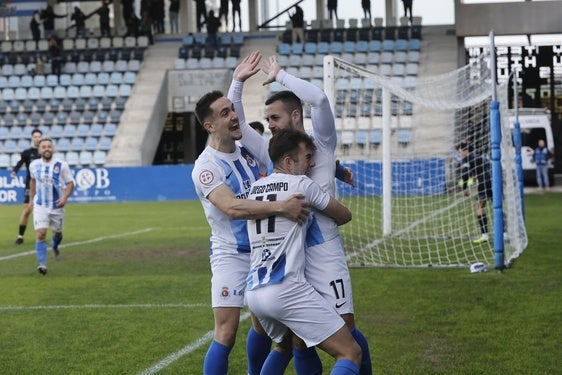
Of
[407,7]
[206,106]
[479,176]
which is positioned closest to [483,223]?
[479,176]

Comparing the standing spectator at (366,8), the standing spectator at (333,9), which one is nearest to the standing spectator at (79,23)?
the standing spectator at (333,9)

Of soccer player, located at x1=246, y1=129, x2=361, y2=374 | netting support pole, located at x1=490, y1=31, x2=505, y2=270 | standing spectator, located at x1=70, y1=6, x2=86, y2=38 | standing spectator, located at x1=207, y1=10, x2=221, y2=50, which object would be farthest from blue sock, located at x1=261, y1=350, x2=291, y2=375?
standing spectator, located at x1=70, y1=6, x2=86, y2=38

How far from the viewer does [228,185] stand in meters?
5.87

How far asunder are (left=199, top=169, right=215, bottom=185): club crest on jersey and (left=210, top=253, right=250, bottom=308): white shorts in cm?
49

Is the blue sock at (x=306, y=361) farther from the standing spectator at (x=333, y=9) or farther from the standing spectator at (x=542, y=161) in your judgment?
the standing spectator at (x=333, y=9)

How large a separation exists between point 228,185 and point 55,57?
117ft

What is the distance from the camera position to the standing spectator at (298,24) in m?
40.9

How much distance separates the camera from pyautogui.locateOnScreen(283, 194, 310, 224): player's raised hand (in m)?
5.00

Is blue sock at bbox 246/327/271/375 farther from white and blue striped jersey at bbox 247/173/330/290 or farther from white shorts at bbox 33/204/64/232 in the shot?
white shorts at bbox 33/204/64/232

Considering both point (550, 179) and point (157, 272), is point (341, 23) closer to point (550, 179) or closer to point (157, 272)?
point (550, 179)

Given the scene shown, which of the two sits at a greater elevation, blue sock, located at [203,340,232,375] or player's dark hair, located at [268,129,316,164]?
player's dark hair, located at [268,129,316,164]

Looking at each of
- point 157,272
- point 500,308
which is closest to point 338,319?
point 500,308

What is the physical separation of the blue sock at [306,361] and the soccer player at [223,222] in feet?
1.83

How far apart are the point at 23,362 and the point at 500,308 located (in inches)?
181
